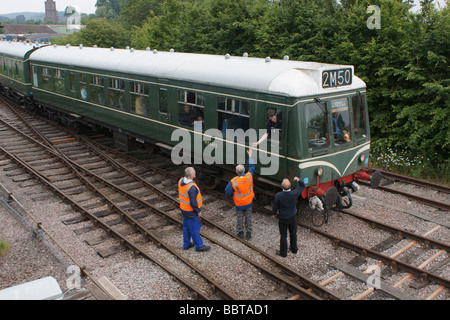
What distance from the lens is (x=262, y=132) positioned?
8.38 m

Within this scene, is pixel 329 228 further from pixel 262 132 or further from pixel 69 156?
pixel 69 156

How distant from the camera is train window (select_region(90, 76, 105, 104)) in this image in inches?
539

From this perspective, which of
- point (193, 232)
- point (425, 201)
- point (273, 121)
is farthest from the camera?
point (425, 201)

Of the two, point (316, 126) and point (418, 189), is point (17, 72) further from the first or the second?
point (418, 189)

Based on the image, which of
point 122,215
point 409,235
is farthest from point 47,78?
point 409,235

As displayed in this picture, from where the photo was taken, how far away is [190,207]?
24.1 feet

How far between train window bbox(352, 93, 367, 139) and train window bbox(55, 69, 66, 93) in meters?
11.7

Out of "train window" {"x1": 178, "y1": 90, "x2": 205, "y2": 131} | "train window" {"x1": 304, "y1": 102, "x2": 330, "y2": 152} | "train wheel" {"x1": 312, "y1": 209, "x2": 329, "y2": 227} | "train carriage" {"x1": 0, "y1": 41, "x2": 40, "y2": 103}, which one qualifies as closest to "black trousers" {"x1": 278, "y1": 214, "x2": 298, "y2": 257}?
"train wheel" {"x1": 312, "y1": 209, "x2": 329, "y2": 227}

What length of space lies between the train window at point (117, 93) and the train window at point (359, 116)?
7.04m

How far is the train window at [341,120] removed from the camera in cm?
837

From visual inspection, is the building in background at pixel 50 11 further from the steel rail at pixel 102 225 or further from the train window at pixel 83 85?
the steel rail at pixel 102 225

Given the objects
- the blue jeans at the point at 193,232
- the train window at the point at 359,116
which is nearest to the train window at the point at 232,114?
the train window at the point at 359,116

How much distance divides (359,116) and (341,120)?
2.16 feet
